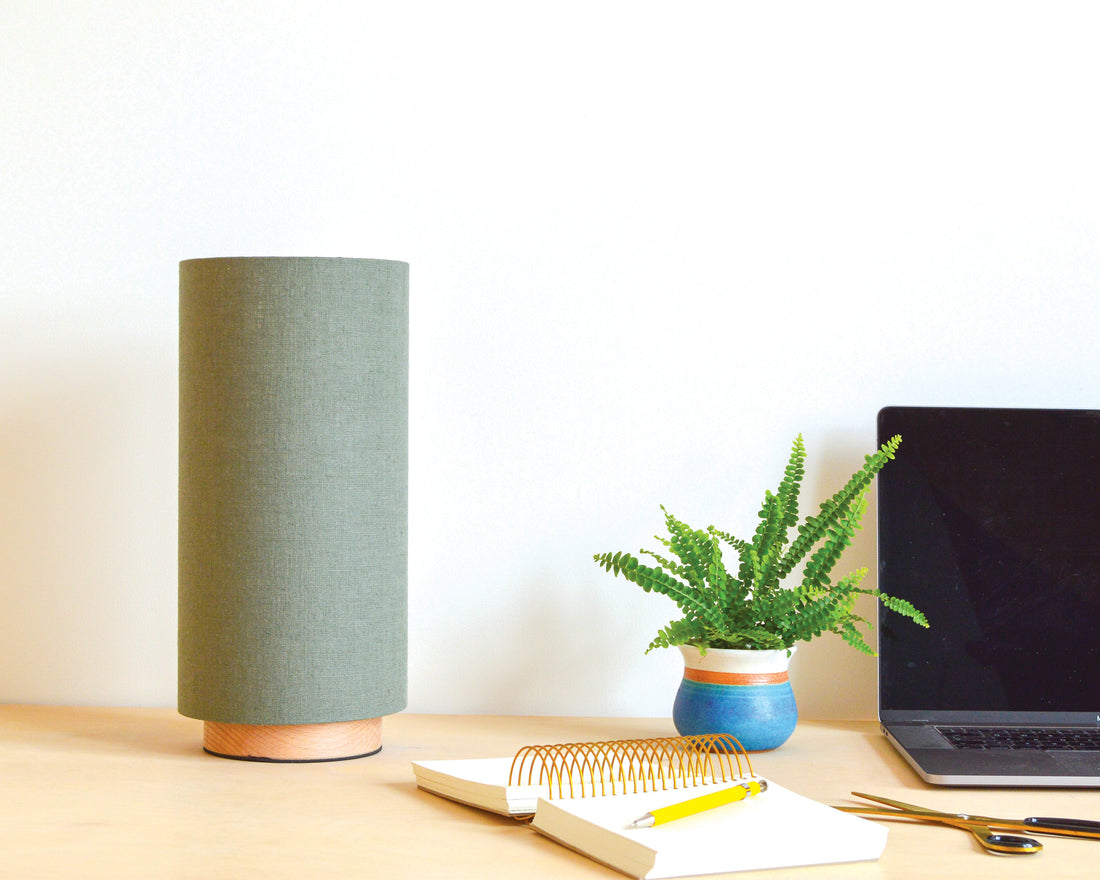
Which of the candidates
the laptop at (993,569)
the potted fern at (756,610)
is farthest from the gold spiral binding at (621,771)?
the laptop at (993,569)

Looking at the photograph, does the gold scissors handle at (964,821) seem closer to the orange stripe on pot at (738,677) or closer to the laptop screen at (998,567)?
the orange stripe on pot at (738,677)

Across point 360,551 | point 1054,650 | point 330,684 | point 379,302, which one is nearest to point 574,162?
point 379,302

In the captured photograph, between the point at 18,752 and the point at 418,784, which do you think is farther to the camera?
the point at 18,752

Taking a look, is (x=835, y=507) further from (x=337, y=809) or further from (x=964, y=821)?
(x=337, y=809)

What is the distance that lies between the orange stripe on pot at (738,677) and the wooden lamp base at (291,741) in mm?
320

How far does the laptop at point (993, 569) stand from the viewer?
1160 mm

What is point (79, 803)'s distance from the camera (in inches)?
34.9

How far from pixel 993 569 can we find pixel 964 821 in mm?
399

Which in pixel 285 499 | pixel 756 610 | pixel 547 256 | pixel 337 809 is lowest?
pixel 337 809

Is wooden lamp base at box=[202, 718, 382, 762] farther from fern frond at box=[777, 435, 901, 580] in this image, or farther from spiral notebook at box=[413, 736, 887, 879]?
fern frond at box=[777, 435, 901, 580]

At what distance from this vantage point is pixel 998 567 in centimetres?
117

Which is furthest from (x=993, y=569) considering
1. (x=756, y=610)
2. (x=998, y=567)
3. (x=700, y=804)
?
(x=700, y=804)

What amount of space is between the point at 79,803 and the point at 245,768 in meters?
0.15

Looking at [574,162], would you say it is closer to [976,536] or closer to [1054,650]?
[976,536]
